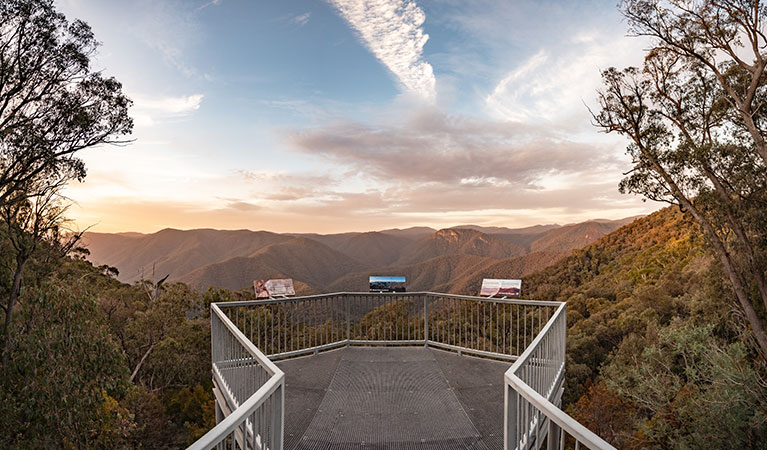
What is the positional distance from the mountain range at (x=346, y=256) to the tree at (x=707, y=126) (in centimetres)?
4307

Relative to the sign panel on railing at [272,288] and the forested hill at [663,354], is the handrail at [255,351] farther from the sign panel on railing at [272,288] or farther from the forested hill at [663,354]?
the forested hill at [663,354]

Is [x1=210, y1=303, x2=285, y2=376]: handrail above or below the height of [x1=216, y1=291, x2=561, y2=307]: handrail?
above

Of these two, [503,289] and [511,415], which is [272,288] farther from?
[511,415]

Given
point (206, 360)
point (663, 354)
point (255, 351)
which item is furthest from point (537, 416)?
point (206, 360)

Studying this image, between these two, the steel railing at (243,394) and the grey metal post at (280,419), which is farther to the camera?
the grey metal post at (280,419)

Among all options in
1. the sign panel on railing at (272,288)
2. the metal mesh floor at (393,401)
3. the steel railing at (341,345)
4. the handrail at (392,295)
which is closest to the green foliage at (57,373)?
the sign panel on railing at (272,288)

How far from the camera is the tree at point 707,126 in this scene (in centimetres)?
1495

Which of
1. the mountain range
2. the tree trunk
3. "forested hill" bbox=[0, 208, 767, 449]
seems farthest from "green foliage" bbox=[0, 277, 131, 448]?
the mountain range

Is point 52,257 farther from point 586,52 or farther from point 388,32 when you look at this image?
point 586,52

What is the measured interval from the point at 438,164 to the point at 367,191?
679 centimetres

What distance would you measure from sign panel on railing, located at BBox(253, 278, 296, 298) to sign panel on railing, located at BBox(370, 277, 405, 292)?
65.1 inches

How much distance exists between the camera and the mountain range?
258 feet

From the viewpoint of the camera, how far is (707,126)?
1748 centimetres

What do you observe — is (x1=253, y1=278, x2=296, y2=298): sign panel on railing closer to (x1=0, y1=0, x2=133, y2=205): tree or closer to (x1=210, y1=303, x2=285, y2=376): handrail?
(x1=210, y1=303, x2=285, y2=376): handrail
